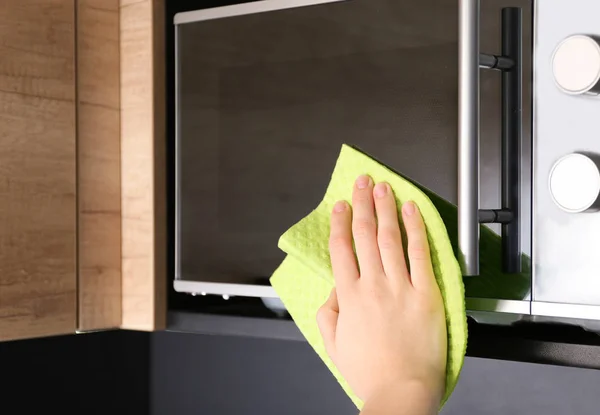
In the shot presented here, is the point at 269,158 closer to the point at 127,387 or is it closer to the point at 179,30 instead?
the point at 179,30

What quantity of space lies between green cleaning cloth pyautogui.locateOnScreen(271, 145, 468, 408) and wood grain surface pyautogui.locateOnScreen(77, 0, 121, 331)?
0.26 meters

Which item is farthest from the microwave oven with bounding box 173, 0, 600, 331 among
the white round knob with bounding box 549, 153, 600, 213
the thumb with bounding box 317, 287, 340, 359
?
the thumb with bounding box 317, 287, 340, 359

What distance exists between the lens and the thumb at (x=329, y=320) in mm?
705

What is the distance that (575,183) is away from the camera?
621 mm

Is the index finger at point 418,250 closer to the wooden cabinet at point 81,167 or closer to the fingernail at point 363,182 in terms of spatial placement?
the fingernail at point 363,182

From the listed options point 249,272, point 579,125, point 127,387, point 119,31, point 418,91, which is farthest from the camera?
point 127,387

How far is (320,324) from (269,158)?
20 cm

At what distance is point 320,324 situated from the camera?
714 mm

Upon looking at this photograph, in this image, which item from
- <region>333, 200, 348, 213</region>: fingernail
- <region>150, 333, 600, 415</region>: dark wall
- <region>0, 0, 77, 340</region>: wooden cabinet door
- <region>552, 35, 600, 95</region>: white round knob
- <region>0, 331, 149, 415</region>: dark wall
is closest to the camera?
<region>552, 35, 600, 95</region>: white round knob

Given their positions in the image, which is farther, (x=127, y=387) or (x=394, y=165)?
(x=127, y=387)

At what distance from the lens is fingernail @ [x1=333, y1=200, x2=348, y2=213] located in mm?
702

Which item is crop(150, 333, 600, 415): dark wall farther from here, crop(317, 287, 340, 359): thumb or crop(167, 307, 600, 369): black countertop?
crop(317, 287, 340, 359): thumb

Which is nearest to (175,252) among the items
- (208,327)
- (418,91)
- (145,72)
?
(208,327)

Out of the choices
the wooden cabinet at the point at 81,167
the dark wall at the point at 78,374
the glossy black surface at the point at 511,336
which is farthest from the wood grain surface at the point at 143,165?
the dark wall at the point at 78,374
